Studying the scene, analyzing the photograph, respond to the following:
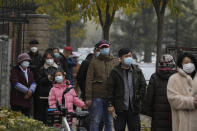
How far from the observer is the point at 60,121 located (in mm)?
7543

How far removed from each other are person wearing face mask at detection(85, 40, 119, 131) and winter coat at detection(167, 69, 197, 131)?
6.72ft

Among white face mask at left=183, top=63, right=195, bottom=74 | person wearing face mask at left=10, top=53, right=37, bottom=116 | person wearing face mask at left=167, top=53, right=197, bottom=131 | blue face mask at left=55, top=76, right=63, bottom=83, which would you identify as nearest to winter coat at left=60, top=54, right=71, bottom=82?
person wearing face mask at left=10, top=53, right=37, bottom=116

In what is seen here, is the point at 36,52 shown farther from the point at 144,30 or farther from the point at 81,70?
the point at 144,30

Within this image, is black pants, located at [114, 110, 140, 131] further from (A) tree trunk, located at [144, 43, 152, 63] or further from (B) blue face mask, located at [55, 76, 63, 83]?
(A) tree trunk, located at [144, 43, 152, 63]

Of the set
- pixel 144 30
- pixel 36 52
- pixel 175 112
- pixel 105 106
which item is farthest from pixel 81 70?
pixel 144 30

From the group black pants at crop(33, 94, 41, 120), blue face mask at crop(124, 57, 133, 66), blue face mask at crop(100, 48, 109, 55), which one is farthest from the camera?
black pants at crop(33, 94, 41, 120)

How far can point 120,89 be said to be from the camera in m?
8.87

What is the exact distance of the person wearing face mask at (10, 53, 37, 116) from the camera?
426 inches

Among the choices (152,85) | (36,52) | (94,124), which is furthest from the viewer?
(36,52)

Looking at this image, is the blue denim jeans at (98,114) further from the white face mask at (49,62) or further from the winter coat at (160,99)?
the white face mask at (49,62)

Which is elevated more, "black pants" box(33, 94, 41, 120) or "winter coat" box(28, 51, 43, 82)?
"winter coat" box(28, 51, 43, 82)

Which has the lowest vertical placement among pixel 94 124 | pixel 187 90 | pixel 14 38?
pixel 94 124

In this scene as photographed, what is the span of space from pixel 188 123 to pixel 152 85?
2.90 feet

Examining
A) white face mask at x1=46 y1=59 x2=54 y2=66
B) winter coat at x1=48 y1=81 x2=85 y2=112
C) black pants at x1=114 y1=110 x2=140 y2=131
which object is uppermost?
white face mask at x1=46 y1=59 x2=54 y2=66
